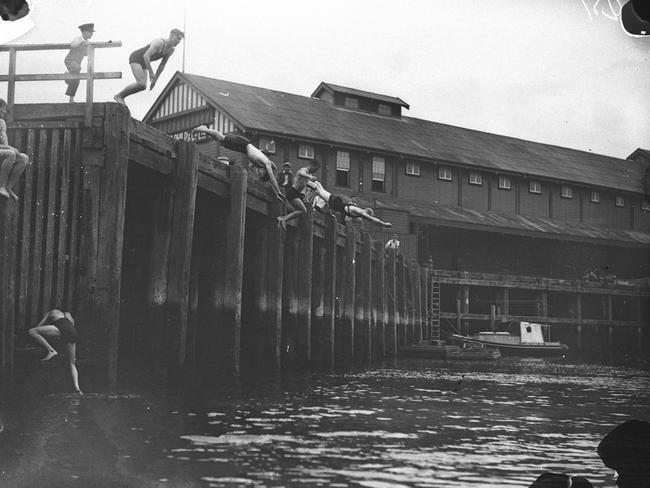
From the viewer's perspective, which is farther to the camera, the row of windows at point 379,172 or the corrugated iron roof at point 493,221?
the row of windows at point 379,172

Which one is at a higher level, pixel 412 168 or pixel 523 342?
pixel 412 168

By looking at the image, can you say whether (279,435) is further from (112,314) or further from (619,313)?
(619,313)

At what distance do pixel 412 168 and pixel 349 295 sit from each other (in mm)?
14794

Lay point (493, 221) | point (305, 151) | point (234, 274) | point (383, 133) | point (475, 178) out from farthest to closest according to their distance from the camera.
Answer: point (475, 178)
point (383, 133)
point (305, 151)
point (493, 221)
point (234, 274)

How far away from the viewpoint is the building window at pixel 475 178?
36.0m

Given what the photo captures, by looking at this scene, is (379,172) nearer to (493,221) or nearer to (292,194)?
Result: (493,221)

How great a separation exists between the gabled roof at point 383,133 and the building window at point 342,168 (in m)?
0.67

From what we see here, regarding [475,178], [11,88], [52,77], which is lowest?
[11,88]

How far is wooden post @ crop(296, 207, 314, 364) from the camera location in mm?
18531

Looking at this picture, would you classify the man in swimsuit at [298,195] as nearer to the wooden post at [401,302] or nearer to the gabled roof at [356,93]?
the wooden post at [401,302]

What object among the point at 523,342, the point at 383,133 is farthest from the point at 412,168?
the point at 523,342

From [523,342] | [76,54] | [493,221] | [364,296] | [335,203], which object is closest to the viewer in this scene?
[76,54]

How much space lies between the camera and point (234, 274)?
1464 cm

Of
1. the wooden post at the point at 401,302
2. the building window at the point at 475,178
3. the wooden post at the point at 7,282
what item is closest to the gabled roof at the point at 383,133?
the building window at the point at 475,178
